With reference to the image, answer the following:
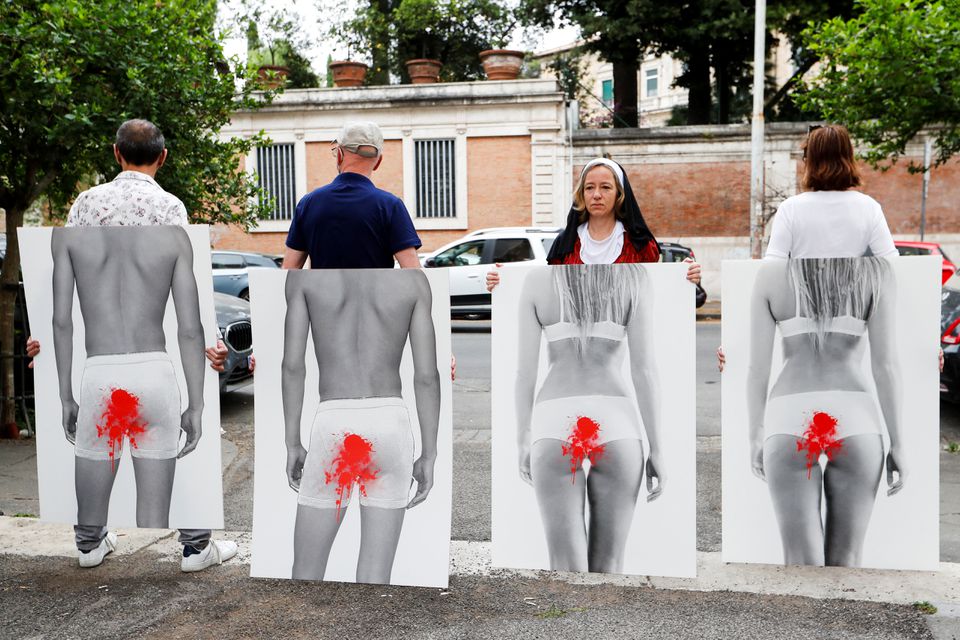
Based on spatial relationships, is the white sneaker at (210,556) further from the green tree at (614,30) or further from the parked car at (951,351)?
the green tree at (614,30)

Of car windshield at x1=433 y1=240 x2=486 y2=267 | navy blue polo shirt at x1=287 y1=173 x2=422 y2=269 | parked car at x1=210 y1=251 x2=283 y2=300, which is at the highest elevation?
navy blue polo shirt at x1=287 y1=173 x2=422 y2=269

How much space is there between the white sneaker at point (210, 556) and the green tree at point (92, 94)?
3.64m

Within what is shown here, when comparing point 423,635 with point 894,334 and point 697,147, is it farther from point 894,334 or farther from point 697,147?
point 697,147

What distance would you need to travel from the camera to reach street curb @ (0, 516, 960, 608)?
3822 mm

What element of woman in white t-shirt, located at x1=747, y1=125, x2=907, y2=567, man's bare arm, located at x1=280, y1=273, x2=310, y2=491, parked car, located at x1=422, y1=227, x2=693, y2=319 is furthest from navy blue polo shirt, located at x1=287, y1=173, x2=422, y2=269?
parked car, located at x1=422, y1=227, x2=693, y2=319

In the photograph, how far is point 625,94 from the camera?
29.4 metres

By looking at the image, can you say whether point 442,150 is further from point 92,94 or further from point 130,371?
point 130,371

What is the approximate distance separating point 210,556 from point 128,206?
1.64m

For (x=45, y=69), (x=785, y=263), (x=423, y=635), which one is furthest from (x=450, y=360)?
(x=45, y=69)

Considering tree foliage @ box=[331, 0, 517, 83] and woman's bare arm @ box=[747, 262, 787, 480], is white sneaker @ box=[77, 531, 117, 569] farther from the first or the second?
tree foliage @ box=[331, 0, 517, 83]

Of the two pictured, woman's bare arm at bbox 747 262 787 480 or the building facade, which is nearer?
woman's bare arm at bbox 747 262 787 480

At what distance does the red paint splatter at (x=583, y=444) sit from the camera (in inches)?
152

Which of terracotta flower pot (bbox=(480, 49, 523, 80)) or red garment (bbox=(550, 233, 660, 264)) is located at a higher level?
terracotta flower pot (bbox=(480, 49, 523, 80))

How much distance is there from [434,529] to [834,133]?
7.99 ft
